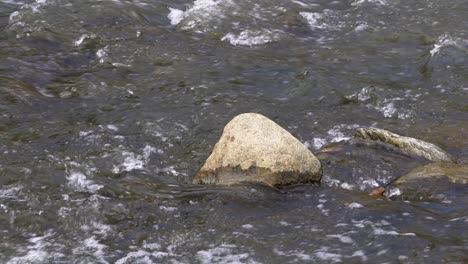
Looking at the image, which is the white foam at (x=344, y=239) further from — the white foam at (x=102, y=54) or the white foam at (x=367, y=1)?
the white foam at (x=367, y=1)

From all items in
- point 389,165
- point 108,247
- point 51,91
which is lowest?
point 108,247

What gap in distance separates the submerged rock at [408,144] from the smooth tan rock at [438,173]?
28 centimetres

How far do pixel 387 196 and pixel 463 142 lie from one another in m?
1.50

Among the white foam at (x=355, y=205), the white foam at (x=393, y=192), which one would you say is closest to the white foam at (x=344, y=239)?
the white foam at (x=355, y=205)

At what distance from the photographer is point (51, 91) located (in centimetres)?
844

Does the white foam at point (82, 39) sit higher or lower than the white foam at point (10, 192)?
higher

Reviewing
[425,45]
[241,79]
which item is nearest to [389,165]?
[241,79]

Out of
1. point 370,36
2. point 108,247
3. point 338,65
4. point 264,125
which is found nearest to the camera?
point 108,247

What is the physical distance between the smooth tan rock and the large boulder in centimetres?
76

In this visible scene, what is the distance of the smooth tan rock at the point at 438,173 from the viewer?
6.42 meters

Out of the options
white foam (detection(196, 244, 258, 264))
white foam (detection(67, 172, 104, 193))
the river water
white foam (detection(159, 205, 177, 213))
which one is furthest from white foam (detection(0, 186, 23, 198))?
white foam (detection(196, 244, 258, 264))

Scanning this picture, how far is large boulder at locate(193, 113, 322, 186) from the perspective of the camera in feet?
21.3

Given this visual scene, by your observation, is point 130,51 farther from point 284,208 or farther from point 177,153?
point 284,208

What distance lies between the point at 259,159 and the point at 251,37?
164 inches
